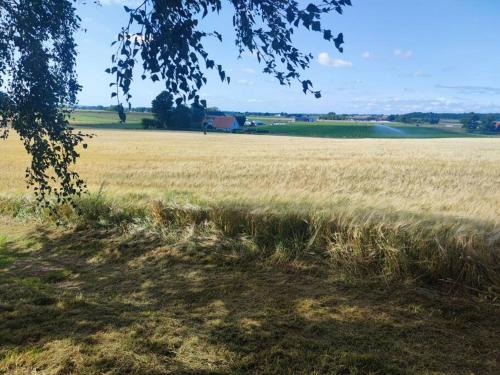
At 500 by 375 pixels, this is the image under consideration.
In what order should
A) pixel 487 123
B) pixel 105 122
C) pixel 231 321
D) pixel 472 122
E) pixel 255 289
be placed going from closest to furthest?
1. pixel 231 321
2. pixel 255 289
3. pixel 487 123
4. pixel 105 122
5. pixel 472 122

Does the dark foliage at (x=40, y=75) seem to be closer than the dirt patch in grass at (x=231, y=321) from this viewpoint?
No

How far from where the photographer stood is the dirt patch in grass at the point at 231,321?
118 inches

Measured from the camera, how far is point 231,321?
3.67 metres

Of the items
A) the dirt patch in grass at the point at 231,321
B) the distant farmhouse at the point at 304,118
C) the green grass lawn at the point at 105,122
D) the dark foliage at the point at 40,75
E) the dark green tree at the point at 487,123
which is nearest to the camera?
the dirt patch in grass at the point at 231,321

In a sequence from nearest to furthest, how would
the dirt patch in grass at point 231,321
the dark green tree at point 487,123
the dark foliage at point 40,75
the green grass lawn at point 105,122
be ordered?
the dirt patch in grass at point 231,321, the dark foliage at point 40,75, the green grass lawn at point 105,122, the dark green tree at point 487,123

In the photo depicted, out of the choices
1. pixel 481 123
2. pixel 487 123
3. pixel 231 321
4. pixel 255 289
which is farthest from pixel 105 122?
pixel 231 321

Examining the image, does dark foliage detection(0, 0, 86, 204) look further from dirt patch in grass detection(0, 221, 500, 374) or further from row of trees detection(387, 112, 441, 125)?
row of trees detection(387, 112, 441, 125)

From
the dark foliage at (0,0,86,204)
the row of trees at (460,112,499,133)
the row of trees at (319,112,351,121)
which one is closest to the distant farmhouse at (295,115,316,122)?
the row of trees at (319,112,351,121)

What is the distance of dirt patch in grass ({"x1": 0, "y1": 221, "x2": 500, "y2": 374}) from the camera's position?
2992 mm

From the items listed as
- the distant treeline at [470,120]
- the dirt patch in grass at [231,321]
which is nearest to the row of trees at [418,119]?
the distant treeline at [470,120]

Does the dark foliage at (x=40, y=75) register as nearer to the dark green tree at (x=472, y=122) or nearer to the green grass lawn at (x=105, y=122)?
the green grass lawn at (x=105, y=122)

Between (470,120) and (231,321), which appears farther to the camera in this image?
(470,120)

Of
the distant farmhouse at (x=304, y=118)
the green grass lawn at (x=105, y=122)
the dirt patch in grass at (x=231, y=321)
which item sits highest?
the distant farmhouse at (x=304, y=118)

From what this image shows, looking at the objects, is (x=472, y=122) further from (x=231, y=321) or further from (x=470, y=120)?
(x=231, y=321)
